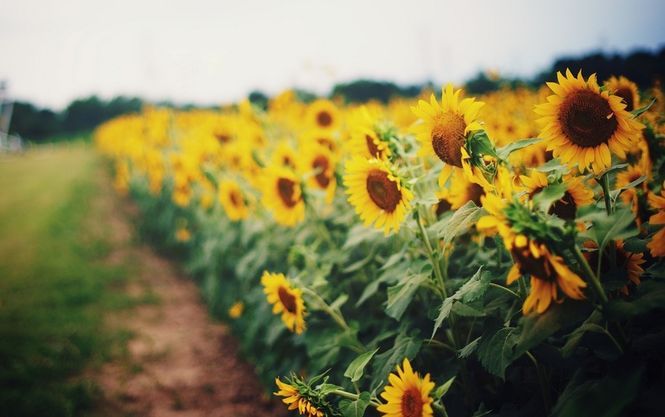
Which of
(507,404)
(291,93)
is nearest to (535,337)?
(507,404)

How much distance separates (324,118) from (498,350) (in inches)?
120

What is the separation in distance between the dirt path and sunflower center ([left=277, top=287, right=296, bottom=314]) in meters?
1.31

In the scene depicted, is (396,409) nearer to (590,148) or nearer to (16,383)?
(590,148)

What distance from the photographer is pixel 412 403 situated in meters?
1.41

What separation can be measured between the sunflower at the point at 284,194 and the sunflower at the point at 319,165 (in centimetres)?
19

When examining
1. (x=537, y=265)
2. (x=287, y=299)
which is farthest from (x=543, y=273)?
(x=287, y=299)

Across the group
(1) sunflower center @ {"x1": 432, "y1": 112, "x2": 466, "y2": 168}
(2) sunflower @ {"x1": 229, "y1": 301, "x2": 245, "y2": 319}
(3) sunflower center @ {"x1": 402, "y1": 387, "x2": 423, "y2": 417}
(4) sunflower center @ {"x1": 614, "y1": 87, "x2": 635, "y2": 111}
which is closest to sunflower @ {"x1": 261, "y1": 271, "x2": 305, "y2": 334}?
(3) sunflower center @ {"x1": 402, "y1": 387, "x2": 423, "y2": 417}

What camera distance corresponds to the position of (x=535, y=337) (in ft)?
3.44

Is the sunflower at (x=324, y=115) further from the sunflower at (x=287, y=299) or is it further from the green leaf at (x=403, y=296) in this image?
the green leaf at (x=403, y=296)

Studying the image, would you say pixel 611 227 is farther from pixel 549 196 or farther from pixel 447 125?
pixel 447 125

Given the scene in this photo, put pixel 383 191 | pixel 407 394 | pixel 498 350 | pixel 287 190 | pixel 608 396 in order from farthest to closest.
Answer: pixel 287 190, pixel 383 191, pixel 407 394, pixel 498 350, pixel 608 396

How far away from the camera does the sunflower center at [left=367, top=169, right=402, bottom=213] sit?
1.70 meters

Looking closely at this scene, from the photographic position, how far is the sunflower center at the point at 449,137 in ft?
4.79

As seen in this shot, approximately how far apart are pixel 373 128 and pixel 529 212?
1.04 meters
